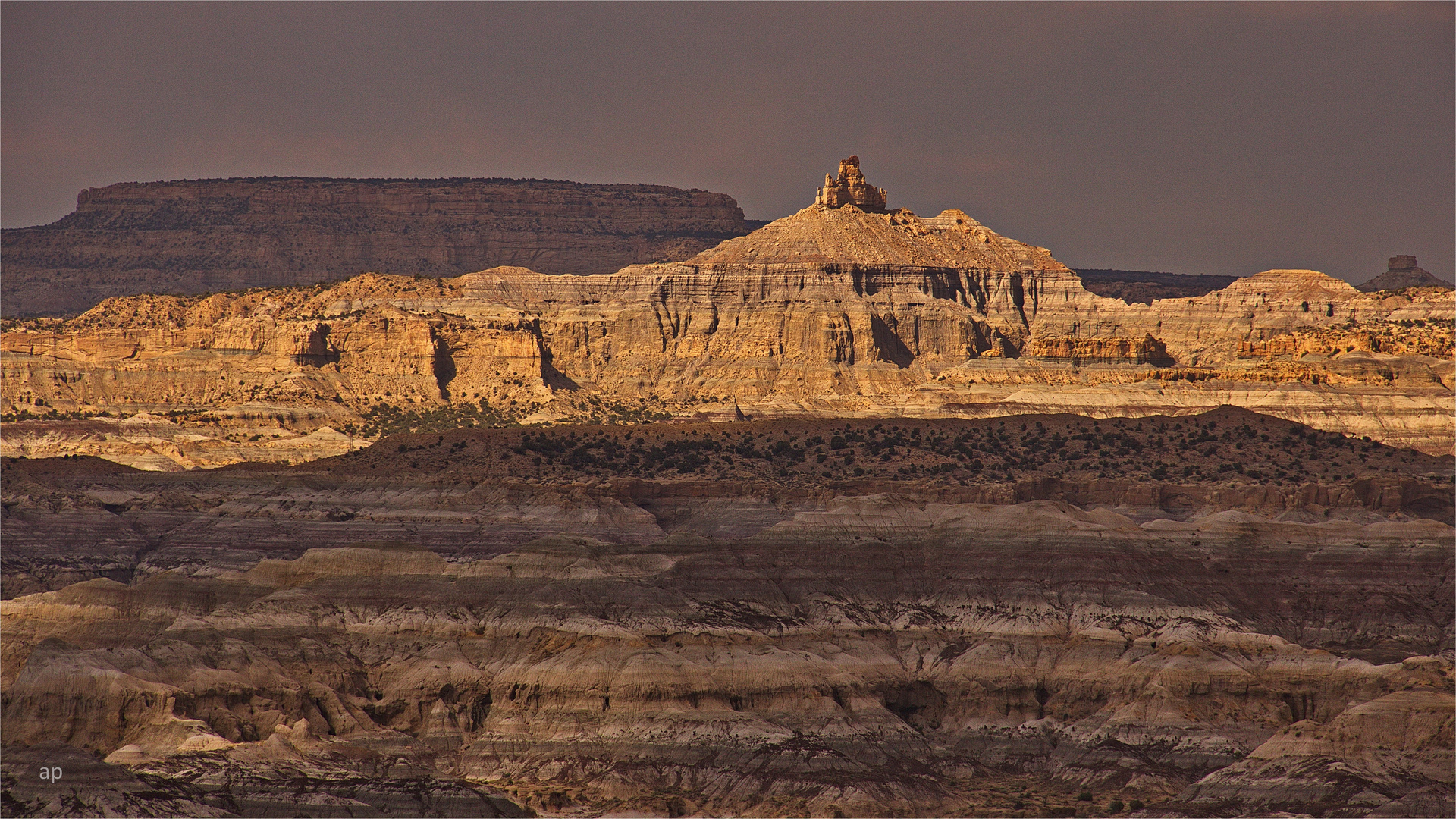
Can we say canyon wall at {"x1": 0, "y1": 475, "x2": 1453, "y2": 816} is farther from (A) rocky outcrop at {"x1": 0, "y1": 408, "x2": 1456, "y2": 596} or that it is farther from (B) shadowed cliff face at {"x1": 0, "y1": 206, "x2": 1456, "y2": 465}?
(B) shadowed cliff face at {"x1": 0, "y1": 206, "x2": 1456, "y2": 465}

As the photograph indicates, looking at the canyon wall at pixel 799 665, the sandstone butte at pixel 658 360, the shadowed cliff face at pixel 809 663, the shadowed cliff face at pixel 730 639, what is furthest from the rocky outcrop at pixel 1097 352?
the shadowed cliff face at pixel 809 663

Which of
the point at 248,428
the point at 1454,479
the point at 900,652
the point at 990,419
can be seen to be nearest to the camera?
the point at 900,652

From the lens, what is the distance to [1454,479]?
125 meters

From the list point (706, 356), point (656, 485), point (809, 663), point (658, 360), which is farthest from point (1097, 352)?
point (809, 663)

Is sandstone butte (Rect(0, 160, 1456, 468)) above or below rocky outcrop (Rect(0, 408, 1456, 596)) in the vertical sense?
above

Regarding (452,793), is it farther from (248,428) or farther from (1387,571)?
(248,428)

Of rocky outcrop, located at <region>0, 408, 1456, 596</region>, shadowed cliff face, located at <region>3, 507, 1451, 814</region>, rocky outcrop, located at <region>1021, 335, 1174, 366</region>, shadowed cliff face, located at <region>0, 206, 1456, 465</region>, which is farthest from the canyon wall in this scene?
rocky outcrop, located at <region>1021, 335, 1174, 366</region>

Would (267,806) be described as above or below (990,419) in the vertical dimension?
below

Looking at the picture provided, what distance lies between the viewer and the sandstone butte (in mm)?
154500

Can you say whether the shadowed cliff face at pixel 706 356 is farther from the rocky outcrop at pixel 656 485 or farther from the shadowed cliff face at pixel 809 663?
the shadowed cliff face at pixel 809 663

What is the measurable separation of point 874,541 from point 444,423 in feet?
205

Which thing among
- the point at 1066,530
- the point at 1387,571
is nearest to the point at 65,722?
the point at 1066,530

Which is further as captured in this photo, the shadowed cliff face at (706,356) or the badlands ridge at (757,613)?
the shadowed cliff face at (706,356)

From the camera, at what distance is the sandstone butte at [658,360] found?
15450 cm
